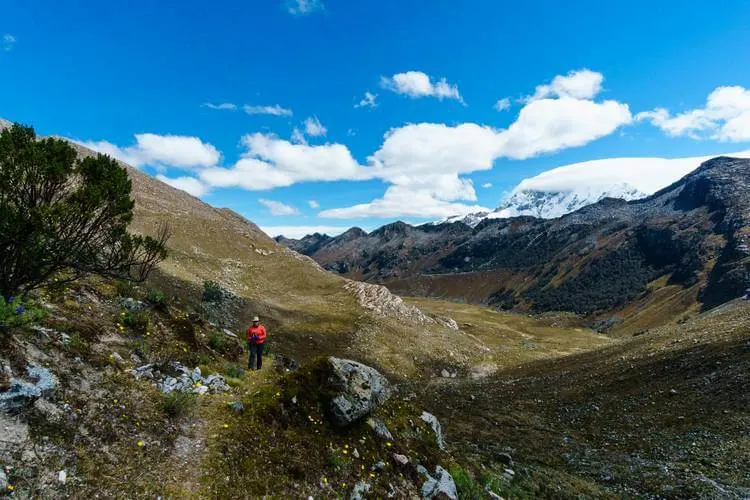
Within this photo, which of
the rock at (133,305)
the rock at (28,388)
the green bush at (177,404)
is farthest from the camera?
the rock at (133,305)

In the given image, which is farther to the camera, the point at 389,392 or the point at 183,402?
the point at 389,392

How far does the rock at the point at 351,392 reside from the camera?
13797mm

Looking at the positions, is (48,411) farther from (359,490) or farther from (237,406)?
(359,490)

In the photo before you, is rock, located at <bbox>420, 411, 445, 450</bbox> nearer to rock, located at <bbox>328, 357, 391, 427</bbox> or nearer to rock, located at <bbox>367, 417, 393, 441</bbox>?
rock, located at <bbox>328, 357, 391, 427</bbox>

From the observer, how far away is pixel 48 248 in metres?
11.5

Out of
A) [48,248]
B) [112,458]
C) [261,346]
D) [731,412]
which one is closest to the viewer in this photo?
[112,458]

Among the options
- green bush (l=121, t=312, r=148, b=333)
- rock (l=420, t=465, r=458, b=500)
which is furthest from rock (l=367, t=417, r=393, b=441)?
green bush (l=121, t=312, r=148, b=333)

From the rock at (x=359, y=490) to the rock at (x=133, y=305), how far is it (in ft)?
41.9

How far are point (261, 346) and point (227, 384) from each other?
4.76m

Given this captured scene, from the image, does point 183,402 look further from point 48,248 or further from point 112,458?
point 48,248

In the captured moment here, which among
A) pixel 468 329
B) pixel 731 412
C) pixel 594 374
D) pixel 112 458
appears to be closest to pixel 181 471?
pixel 112 458

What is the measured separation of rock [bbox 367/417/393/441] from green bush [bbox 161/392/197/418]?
20.2ft

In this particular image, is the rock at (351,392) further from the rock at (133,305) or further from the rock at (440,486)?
the rock at (133,305)

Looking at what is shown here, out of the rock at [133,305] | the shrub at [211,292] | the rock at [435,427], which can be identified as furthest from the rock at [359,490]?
the shrub at [211,292]
